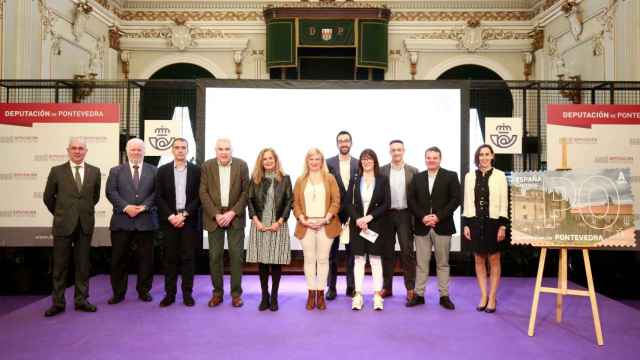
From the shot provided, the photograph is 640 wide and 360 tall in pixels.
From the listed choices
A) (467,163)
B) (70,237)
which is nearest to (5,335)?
(70,237)

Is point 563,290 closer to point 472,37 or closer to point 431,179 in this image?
point 431,179

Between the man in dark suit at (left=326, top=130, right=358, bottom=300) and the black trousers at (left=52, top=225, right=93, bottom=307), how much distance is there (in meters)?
2.22

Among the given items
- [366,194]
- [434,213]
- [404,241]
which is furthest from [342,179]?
[434,213]

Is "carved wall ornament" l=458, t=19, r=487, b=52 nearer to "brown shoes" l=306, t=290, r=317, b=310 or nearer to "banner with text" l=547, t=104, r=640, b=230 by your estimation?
"banner with text" l=547, t=104, r=640, b=230

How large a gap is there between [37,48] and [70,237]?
174 inches

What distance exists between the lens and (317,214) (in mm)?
4598

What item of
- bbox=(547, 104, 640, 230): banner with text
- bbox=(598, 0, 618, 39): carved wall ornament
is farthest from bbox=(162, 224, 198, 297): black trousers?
bbox=(598, 0, 618, 39): carved wall ornament

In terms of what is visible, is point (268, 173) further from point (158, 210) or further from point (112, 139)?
point (112, 139)

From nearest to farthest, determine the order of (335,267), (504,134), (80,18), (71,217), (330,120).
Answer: (71,217) < (335,267) < (504,134) < (330,120) < (80,18)

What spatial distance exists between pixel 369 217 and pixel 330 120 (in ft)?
6.91

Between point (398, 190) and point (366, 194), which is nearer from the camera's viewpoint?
point (366, 194)

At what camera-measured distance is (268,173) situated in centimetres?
468

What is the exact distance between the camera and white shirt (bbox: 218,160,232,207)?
4.80 m

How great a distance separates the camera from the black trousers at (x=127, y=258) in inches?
191
